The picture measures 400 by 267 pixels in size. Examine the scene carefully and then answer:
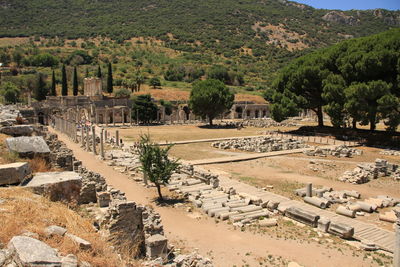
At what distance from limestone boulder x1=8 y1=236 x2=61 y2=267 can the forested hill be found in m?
122

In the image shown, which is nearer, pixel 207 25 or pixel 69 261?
pixel 69 261

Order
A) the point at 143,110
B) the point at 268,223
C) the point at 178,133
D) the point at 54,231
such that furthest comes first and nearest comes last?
the point at 143,110 → the point at 178,133 → the point at 268,223 → the point at 54,231

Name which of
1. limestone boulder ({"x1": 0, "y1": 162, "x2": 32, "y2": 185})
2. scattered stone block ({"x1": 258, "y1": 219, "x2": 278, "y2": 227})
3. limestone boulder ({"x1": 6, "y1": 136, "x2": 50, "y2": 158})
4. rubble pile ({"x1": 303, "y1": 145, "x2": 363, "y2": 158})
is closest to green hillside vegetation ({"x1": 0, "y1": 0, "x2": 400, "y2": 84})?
rubble pile ({"x1": 303, "y1": 145, "x2": 363, "y2": 158})

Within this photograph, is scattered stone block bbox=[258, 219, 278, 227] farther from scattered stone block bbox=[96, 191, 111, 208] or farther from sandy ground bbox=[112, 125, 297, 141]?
sandy ground bbox=[112, 125, 297, 141]

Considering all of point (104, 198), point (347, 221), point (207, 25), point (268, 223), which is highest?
point (207, 25)

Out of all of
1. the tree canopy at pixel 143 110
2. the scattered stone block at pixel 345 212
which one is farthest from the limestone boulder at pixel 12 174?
the tree canopy at pixel 143 110

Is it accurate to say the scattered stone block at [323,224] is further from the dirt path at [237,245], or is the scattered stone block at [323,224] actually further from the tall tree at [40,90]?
the tall tree at [40,90]

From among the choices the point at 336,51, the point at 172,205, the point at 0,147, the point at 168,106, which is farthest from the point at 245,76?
the point at 0,147

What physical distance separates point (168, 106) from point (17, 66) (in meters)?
51.3

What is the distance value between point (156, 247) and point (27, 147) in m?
4.78

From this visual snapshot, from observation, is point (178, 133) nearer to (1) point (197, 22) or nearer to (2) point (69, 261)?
(2) point (69, 261)

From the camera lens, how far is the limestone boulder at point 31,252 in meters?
3.86

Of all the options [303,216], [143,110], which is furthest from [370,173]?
[143,110]

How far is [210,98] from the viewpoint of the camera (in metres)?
56.4
